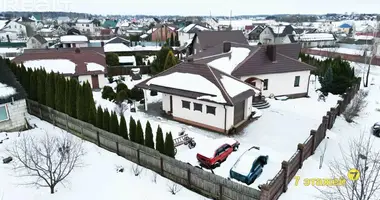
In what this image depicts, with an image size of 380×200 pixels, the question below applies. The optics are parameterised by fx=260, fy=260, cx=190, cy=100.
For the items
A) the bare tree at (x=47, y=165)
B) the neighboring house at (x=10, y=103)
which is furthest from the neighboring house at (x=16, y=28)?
the bare tree at (x=47, y=165)

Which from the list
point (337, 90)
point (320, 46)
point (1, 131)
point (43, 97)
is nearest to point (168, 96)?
point (43, 97)

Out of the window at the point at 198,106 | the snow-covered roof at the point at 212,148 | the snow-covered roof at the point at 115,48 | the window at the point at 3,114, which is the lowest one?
the snow-covered roof at the point at 212,148

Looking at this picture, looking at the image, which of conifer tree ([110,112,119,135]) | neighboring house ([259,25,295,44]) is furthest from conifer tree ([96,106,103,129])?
neighboring house ([259,25,295,44])

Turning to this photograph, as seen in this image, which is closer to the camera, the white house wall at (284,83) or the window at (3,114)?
the window at (3,114)

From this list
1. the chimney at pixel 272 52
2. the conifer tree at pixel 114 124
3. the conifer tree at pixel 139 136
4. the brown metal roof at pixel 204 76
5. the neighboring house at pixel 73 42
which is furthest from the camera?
the neighboring house at pixel 73 42

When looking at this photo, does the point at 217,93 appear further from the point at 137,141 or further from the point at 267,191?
the point at 267,191

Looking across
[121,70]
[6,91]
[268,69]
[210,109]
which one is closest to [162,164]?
[210,109]

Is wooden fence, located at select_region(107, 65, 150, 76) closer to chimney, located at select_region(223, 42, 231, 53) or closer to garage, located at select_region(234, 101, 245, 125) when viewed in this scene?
chimney, located at select_region(223, 42, 231, 53)

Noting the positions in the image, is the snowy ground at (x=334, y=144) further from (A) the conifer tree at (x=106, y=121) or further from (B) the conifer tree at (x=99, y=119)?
(B) the conifer tree at (x=99, y=119)
